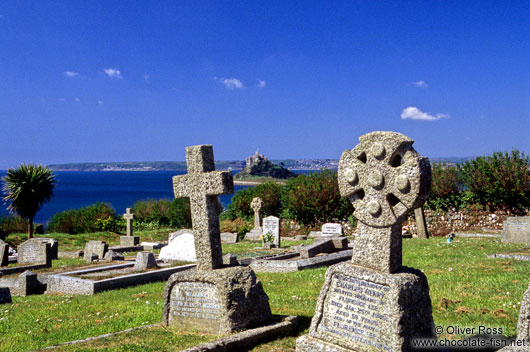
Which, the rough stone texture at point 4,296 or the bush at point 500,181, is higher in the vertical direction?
the bush at point 500,181

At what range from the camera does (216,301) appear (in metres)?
6.30

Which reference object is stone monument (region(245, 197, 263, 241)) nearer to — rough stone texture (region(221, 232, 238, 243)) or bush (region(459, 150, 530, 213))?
rough stone texture (region(221, 232, 238, 243))

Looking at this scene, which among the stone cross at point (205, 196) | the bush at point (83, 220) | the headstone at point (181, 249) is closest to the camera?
the stone cross at point (205, 196)

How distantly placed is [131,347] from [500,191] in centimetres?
2071

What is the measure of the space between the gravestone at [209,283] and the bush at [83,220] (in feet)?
83.6

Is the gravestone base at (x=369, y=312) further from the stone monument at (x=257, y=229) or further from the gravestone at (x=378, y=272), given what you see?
the stone monument at (x=257, y=229)

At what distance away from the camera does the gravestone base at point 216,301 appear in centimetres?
621

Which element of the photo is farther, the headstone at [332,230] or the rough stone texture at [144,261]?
the headstone at [332,230]

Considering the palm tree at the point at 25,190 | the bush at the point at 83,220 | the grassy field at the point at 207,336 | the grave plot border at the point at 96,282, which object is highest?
the palm tree at the point at 25,190

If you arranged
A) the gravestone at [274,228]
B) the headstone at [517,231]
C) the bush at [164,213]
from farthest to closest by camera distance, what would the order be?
the bush at [164,213]
the gravestone at [274,228]
the headstone at [517,231]

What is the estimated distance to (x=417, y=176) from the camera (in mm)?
4840

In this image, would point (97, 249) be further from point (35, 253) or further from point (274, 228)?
point (274, 228)

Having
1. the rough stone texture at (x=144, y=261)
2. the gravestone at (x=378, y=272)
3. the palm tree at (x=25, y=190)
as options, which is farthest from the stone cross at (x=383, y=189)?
the palm tree at (x=25, y=190)

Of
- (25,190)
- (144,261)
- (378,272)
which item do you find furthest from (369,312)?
(25,190)
